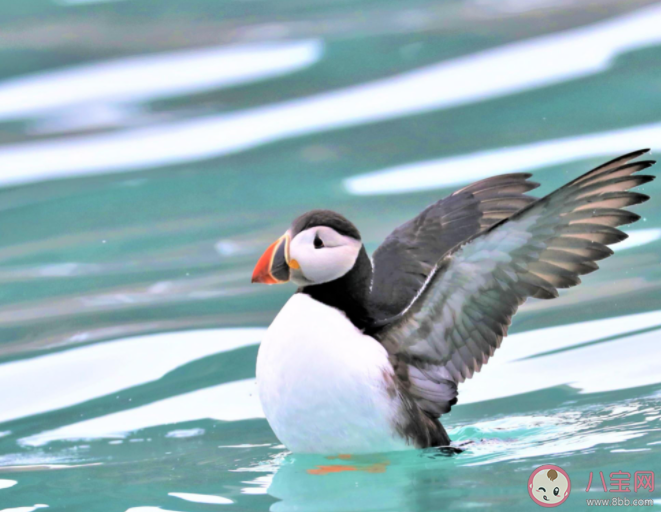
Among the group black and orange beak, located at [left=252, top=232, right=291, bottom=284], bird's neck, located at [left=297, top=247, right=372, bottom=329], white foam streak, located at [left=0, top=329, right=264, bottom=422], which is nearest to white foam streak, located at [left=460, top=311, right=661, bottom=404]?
bird's neck, located at [left=297, top=247, right=372, bottom=329]

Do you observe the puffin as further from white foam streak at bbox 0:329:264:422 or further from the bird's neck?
white foam streak at bbox 0:329:264:422

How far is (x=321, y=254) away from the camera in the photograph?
362 centimetres

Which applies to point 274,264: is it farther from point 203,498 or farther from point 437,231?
point 437,231

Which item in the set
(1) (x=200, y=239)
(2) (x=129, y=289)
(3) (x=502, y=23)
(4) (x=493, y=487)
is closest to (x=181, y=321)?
(2) (x=129, y=289)

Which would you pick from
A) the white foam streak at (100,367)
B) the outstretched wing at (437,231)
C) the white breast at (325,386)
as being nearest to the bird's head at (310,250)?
the white breast at (325,386)

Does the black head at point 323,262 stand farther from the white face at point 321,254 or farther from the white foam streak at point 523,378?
the white foam streak at point 523,378

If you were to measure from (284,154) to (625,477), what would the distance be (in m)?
4.95

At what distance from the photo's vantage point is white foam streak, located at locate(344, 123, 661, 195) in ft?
23.8

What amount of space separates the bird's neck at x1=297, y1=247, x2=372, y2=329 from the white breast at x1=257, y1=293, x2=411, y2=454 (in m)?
0.04

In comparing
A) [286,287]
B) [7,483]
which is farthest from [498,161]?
[7,483]

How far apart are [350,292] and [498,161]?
399 cm

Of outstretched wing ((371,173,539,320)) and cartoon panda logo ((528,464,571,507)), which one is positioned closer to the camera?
cartoon panda logo ((528,464,571,507))

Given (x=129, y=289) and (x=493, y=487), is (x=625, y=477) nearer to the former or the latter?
(x=493, y=487)

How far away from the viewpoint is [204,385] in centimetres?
513
